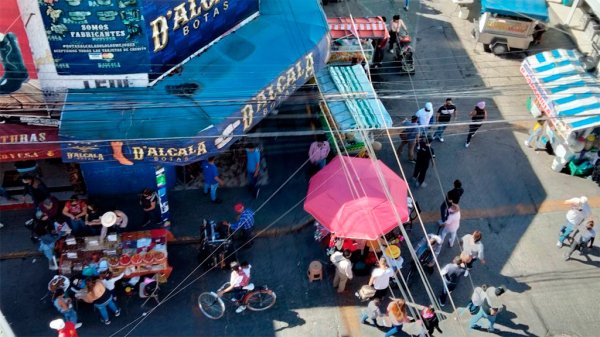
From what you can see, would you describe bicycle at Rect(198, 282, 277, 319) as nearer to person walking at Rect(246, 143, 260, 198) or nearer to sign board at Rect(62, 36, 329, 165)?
sign board at Rect(62, 36, 329, 165)

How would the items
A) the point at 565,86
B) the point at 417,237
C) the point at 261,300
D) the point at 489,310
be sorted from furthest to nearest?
the point at 565,86 → the point at 417,237 → the point at 261,300 → the point at 489,310

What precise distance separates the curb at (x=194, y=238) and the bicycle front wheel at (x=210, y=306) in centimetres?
176

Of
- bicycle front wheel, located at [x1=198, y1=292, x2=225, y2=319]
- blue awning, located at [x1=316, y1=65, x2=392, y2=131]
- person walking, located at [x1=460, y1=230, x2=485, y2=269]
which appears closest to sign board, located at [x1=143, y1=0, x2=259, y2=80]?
blue awning, located at [x1=316, y1=65, x2=392, y2=131]

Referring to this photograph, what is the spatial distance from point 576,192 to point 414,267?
5.33 m

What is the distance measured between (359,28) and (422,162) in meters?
5.45

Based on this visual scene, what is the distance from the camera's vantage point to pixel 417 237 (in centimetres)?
1429

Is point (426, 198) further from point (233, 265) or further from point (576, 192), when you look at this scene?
point (233, 265)

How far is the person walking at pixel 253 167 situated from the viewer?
14148 millimetres

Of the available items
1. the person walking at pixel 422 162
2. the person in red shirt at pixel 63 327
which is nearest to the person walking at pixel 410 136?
the person walking at pixel 422 162

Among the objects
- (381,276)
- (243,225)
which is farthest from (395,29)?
(381,276)

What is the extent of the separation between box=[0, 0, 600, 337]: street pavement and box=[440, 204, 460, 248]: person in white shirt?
0.53 metres

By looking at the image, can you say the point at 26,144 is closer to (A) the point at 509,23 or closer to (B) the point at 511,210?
(B) the point at 511,210

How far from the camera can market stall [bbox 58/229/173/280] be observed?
12336mm

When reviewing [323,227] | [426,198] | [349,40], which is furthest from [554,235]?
[349,40]
